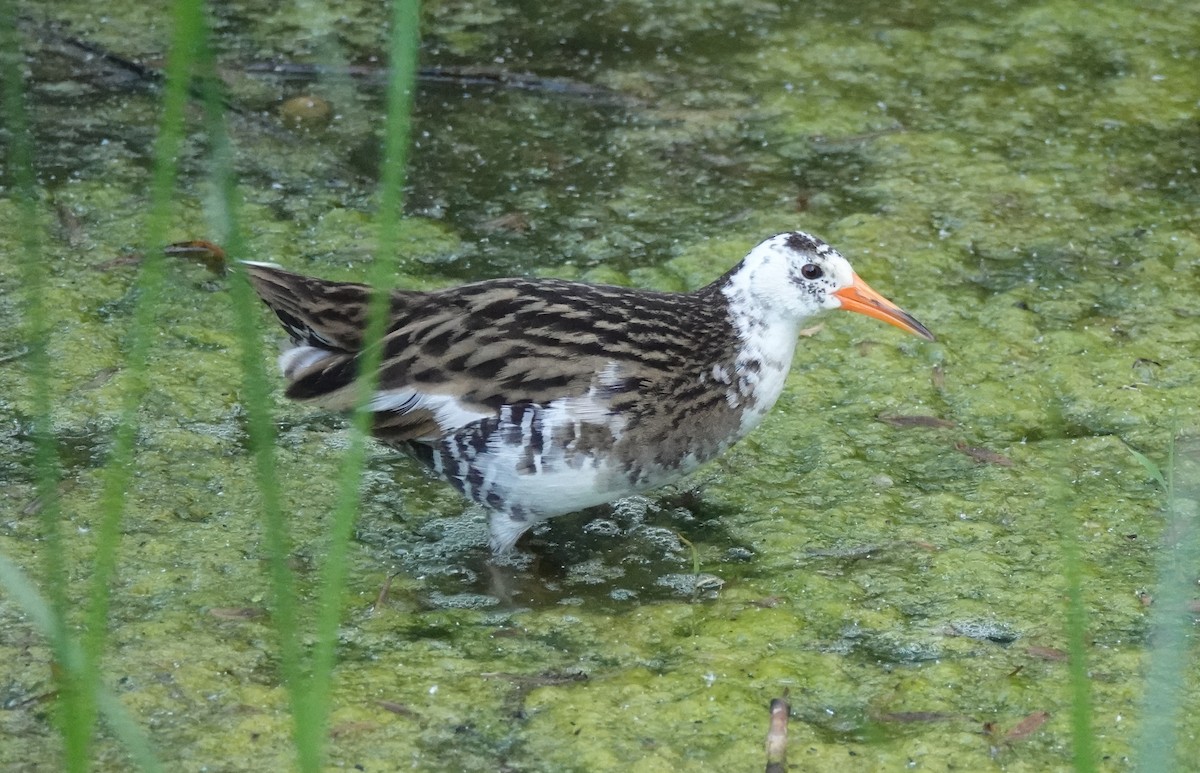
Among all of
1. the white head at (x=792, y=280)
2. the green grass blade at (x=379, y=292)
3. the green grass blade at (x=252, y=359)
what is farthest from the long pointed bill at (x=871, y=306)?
the green grass blade at (x=252, y=359)

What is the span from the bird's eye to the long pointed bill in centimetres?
8

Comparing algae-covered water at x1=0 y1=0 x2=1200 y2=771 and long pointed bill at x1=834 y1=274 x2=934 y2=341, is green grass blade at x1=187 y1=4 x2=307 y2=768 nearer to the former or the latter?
algae-covered water at x1=0 y1=0 x2=1200 y2=771

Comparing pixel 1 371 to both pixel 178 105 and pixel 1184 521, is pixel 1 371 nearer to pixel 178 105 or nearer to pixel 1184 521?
pixel 178 105

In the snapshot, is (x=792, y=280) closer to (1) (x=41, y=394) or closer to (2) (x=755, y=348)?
(2) (x=755, y=348)

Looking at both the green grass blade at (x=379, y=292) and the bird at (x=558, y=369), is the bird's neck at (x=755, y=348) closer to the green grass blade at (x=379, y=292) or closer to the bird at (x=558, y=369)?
the bird at (x=558, y=369)

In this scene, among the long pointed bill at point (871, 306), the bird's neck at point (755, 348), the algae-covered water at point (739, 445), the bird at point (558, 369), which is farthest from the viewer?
Result: the long pointed bill at point (871, 306)

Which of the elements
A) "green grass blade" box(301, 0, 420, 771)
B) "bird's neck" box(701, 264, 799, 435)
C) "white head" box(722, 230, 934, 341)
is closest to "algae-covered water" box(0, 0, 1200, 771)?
"green grass blade" box(301, 0, 420, 771)

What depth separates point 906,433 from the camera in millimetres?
3963

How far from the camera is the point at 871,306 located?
11.7 feet

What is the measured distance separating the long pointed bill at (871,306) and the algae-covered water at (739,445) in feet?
1.42

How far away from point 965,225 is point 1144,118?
3.55 ft

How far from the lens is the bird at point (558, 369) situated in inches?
126

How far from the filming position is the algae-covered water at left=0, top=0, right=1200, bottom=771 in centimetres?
290

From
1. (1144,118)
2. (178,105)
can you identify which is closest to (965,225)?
(1144,118)
